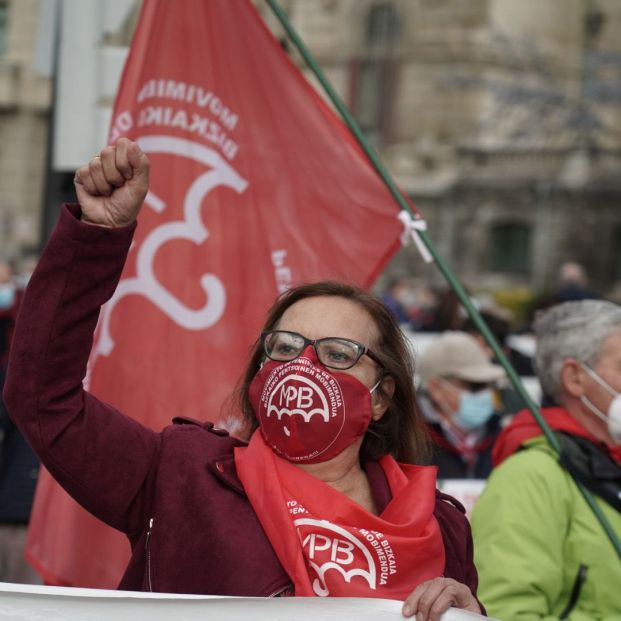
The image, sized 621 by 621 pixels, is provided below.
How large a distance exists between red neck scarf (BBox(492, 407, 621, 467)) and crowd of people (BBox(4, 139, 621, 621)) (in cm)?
27

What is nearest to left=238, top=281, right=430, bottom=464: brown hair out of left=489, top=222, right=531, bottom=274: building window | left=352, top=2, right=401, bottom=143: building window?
left=489, top=222, right=531, bottom=274: building window

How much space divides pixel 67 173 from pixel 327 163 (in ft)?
4.27

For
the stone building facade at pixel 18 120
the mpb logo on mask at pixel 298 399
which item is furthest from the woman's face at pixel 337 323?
the stone building facade at pixel 18 120

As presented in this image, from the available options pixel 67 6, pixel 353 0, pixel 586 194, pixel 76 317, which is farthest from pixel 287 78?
pixel 353 0

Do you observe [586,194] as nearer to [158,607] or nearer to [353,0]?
[353,0]

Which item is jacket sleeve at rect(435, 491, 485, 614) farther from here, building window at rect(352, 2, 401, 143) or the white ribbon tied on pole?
building window at rect(352, 2, 401, 143)

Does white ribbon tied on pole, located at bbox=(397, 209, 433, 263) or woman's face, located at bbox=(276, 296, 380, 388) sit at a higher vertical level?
white ribbon tied on pole, located at bbox=(397, 209, 433, 263)

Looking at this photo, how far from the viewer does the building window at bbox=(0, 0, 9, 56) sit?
35.0 metres

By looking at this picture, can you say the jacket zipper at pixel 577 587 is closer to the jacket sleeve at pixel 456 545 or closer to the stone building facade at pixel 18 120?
the jacket sleeve at pixel 456 545

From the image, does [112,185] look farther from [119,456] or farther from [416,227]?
[416,227]

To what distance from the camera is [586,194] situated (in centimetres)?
3006

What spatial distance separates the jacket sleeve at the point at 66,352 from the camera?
228 cm

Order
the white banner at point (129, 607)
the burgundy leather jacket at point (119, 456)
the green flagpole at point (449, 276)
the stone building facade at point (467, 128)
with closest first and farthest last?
the white banner at point (129, 607) → the burgundy leather jacket at point (119, 456) → the green flagpole at point (449, 276) → the stone building facade at point (467, 128)

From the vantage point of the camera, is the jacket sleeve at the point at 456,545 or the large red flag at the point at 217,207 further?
the large red flag at the point at 217,207
